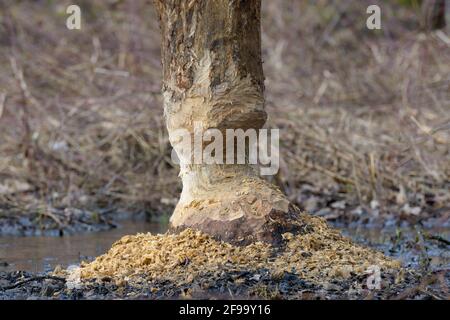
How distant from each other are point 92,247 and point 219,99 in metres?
1.67

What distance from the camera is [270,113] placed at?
6867mm

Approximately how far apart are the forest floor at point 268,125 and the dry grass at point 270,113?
0.02 metres

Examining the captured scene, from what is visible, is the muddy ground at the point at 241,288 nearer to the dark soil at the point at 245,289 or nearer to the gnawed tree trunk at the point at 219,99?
the dark soil at the point at 245,289

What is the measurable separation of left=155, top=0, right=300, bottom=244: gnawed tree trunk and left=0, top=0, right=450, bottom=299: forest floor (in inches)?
15.3

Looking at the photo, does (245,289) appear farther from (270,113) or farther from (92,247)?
(270,113)

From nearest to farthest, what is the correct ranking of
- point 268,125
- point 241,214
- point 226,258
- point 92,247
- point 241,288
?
point 241,288 < point 226,258 < point 241,214 < point 92,247 < point 268,125

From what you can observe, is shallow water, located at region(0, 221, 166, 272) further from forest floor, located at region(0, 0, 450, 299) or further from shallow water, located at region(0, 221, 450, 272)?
forest floor, located at region(0, 0, 450, 299)

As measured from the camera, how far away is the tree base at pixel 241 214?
3.49 meters

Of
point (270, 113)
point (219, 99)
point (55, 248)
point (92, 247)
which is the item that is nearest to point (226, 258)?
point (219, 99)

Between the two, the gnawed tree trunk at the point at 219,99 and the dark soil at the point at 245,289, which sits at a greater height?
the gnawed tree trunk at the point at 219,99

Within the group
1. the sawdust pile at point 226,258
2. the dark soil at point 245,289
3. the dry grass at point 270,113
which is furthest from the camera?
Result: the dry grass at point 270,113

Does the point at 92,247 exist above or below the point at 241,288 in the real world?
below

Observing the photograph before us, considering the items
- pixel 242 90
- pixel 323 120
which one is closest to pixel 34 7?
pixel 323 120

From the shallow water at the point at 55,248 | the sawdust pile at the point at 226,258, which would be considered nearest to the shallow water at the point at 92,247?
the shallow water at the point at 55,248
